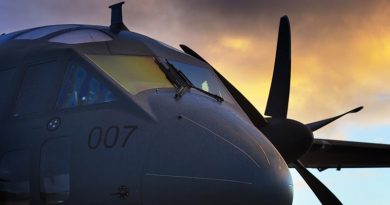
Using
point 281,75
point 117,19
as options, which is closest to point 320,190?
point 281,75

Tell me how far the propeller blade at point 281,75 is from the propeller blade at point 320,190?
5.41 ft

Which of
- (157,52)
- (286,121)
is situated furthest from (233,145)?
(286,121)

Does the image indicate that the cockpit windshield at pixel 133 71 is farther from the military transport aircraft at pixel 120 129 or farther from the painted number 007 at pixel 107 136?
the painted number 007 at pixel 107 136

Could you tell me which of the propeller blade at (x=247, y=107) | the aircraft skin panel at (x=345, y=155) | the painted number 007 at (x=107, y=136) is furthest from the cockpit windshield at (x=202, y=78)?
the aircraft skin panel at (x=345, y=155)

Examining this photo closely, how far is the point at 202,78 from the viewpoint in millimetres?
8719

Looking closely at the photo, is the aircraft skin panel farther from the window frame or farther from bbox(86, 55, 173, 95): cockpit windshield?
the window frame

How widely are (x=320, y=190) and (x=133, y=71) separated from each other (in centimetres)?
892

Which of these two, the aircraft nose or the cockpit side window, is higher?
the cockpit side window

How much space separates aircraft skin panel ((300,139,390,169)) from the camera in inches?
685

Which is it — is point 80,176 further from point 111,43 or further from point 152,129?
point 111,43

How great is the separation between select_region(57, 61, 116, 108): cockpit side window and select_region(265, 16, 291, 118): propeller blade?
787 centimetres

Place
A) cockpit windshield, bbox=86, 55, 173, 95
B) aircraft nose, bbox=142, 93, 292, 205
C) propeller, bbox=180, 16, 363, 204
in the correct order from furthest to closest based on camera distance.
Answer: propeller, bbox=180, 16, 363, 204, cockpit windshield, bbox=86, 55, 173, 95, aircraft nose, bbox=142, 93, 292, 205

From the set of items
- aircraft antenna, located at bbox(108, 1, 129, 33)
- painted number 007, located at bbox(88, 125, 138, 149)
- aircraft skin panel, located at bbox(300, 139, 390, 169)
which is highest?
aircraft antenna, located at bbox(108, 1, 129, 33)

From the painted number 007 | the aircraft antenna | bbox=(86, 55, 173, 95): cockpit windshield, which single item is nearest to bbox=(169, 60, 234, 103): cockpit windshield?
bbox=(86, 55, 173, 95): cockpit windshield
